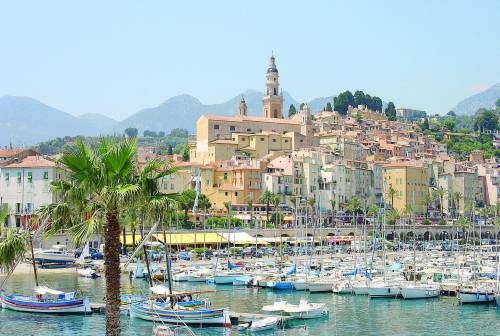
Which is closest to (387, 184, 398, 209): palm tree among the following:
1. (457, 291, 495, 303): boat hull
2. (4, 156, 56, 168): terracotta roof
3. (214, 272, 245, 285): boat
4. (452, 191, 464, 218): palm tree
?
(452, 191, 464, 218): palm tree

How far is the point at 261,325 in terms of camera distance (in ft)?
130

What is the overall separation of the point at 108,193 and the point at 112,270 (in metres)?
1.70

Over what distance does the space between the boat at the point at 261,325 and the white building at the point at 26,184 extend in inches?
2030

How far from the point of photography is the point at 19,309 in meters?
44.9

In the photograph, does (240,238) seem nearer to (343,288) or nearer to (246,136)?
(343,288)

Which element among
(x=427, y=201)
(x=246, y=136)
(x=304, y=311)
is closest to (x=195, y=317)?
(x=304, y=311)

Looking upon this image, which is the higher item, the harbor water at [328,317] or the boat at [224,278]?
the boat at [224,278]

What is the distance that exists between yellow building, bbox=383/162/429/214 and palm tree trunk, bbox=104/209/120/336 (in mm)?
122364

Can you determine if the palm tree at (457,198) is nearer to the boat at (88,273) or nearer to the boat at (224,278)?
the boat at (224,278)

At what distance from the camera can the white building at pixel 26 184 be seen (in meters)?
87.6

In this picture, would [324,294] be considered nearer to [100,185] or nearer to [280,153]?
[100,185]

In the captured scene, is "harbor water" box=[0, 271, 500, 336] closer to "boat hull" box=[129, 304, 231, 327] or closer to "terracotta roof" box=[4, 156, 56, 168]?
"boat hull" box=[129, 304, 231, 327]

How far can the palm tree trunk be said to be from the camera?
16.7 m

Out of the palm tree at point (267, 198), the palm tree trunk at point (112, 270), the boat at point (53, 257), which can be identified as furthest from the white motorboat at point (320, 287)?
the palm tree at point (267, 198)
